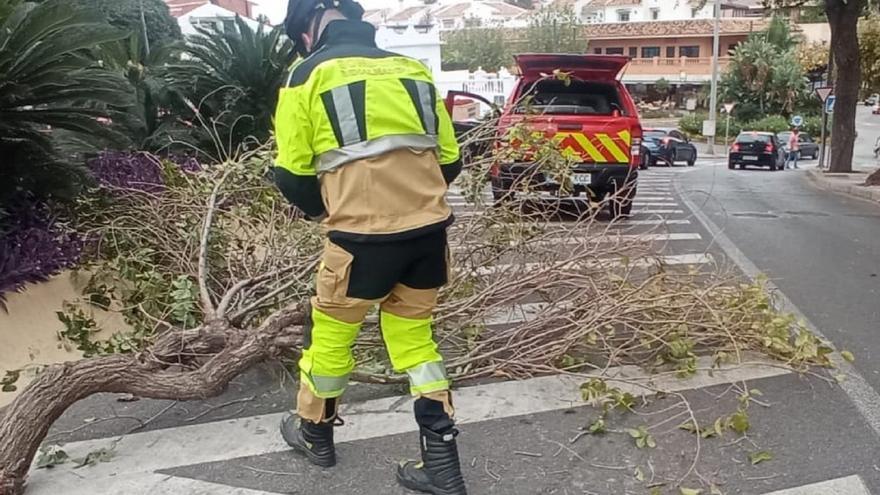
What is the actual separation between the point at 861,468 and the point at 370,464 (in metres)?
1.96

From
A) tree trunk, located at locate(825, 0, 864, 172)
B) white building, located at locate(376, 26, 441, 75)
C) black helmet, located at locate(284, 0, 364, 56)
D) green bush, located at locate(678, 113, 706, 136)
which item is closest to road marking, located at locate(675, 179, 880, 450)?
black helmet, located at locate(284, 0, 364, 56)

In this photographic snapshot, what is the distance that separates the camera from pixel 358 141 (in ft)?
9.24

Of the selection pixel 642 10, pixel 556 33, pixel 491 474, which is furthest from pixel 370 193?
→ pixel 642 10

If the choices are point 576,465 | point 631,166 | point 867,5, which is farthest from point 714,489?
point 867,5

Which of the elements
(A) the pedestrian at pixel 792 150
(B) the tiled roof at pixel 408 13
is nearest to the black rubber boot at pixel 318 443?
(A) the pedestrian at pixel 792 150

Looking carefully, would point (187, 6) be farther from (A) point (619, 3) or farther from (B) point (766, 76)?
(A) point (619, 3)

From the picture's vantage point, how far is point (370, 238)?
2838mm

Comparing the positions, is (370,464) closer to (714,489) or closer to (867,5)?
(714,489)

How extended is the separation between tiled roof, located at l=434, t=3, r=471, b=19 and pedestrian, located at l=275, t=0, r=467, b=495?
84687 mm

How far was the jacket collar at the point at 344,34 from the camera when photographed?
2.96 meters

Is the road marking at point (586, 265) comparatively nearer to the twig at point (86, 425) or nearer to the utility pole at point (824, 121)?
the twig at point (86, 425)

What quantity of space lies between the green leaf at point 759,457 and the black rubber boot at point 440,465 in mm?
1195

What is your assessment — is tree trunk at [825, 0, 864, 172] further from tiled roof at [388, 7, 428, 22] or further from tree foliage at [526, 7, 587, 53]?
tiled roof at [388, 7, 428, 22]

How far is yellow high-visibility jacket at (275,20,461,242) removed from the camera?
2809 mm
